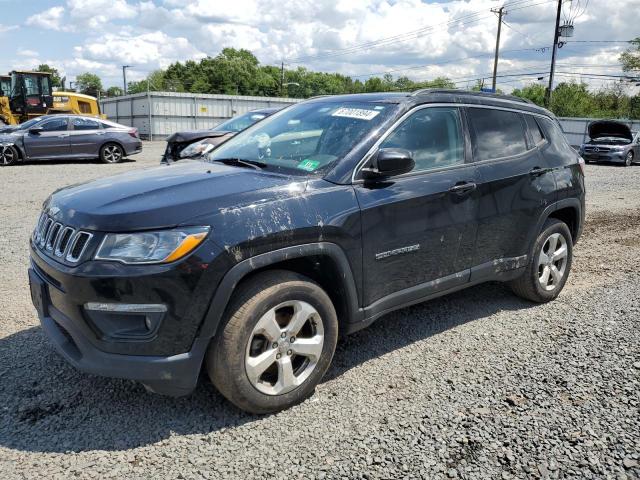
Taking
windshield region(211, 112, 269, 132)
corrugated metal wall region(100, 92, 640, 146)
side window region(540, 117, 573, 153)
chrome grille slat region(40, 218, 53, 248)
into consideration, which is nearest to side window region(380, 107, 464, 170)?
side window region(540, 117, 573, 153)

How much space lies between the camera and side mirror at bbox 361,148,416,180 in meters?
3.30

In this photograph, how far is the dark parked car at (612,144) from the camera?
21109mm

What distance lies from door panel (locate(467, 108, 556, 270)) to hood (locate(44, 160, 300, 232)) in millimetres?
1687

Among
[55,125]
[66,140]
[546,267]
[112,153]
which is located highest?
[55,125]

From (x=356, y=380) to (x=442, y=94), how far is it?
2139mm

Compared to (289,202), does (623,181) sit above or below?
below

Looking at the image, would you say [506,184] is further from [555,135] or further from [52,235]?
[52,235]

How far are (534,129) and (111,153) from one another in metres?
15.3

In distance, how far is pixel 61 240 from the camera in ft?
9.49

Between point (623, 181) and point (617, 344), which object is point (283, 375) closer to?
point (617, 344)

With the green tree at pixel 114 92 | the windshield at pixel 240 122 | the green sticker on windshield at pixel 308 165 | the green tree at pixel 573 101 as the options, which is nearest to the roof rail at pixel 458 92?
the green sticker on windshield at pixel 308 165

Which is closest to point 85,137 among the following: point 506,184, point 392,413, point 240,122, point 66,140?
point 66,140

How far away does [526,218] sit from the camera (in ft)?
14.7

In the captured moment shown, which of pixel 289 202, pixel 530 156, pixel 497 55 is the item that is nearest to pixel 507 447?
pixel 289 202
